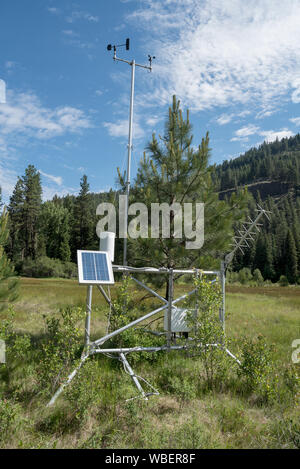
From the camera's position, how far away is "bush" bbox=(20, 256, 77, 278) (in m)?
52.9

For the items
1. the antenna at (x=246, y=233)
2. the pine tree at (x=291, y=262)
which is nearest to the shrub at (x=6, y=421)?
the antenna at (x=246, y=233)

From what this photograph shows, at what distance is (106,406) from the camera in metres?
4.79

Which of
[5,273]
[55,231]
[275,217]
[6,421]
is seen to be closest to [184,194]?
[5,273]

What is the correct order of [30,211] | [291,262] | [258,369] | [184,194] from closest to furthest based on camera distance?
[258,369] → [184,194] → [30,211] → [291,262]

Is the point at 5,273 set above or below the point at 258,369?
above

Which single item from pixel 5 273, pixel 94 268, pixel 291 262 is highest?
pixel 94 268

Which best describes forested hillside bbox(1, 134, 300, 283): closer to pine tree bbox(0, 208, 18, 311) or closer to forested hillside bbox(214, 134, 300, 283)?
forested hillside bbox(214, 134, 300, 283)

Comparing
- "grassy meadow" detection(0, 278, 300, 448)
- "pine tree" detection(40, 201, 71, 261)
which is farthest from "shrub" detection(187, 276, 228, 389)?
"pine tree" detection(40, 201, 71, 261)

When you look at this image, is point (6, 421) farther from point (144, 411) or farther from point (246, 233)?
point (246, 233)

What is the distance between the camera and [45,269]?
174ft

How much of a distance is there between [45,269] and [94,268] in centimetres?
5075

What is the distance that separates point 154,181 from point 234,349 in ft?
18.1

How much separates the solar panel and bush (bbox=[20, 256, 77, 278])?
49.3m

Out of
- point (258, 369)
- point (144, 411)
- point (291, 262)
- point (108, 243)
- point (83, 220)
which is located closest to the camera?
point (144, 411)
